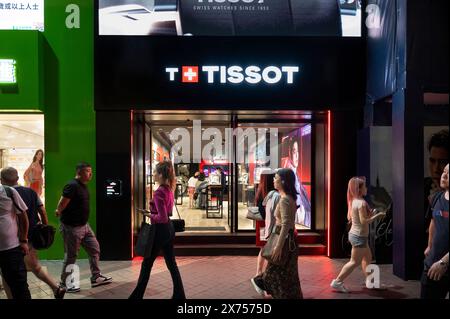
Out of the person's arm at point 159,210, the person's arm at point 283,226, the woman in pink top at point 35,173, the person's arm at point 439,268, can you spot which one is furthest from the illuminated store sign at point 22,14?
the person's arm at point 439,268

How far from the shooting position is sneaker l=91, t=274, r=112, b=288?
191 inches

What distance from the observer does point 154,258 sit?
4.06 metres

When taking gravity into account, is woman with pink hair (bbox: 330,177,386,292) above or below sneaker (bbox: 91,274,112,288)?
above

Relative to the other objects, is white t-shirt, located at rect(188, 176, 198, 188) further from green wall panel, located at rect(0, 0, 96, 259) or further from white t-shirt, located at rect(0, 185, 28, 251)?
white t-shirt, located at rect(0, 185, 28, 251)

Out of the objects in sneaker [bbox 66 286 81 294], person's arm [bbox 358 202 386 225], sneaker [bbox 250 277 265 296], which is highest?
person's arm [bbox 358 202 386 225]

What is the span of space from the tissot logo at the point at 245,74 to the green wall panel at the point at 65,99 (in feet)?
6.63

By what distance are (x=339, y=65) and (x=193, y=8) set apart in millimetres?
3014

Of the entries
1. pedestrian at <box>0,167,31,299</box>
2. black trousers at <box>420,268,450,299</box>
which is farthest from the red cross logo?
black trousers at <box>420,268,450,299</box>

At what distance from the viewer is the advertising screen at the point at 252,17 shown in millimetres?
6453

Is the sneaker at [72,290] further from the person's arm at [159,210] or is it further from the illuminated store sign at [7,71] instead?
the illuminated store sign at [7,71]

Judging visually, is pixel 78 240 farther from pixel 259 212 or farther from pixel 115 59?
pixel 115 59

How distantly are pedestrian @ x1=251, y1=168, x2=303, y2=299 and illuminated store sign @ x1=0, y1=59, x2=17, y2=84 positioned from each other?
16.6ft

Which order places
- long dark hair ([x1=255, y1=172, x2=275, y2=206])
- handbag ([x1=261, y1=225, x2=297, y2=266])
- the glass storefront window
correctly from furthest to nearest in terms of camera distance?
the glass storefront window < long dark hair ([x1=255, y1=172, x2=275, y2=206]) < handbag ([x1=261, y1=225, x2=297, y2=266])
